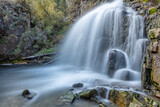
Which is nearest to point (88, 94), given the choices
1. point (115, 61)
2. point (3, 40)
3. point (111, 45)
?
point (115, 61)

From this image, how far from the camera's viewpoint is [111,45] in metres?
7.52

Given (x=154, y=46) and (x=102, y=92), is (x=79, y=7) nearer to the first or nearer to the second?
(x=154, y=46)

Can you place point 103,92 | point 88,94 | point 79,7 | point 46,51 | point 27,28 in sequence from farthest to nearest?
point 79,7, point 27,28, point 46,51, point 103,92, point 88,94

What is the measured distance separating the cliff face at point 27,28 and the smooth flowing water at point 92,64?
6.22 feet

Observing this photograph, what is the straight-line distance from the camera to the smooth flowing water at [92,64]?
14.9 feet

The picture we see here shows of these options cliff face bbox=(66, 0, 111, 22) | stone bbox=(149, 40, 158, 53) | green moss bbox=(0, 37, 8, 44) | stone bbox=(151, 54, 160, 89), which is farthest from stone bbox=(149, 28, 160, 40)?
cliff face bbox=(66, 0, 111, 22)

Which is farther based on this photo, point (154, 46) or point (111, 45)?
point (111, 45)

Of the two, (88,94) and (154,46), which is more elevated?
(154,46)

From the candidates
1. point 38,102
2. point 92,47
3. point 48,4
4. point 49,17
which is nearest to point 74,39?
point 92,47

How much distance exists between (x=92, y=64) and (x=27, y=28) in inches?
292

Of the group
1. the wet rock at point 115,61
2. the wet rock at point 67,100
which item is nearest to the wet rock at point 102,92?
the wet rock at point 67,100

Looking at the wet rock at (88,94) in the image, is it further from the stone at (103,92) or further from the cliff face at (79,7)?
the cliff face at (79,7)

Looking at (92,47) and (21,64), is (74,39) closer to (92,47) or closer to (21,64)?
(92,47)

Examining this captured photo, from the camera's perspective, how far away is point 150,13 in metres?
6.69
